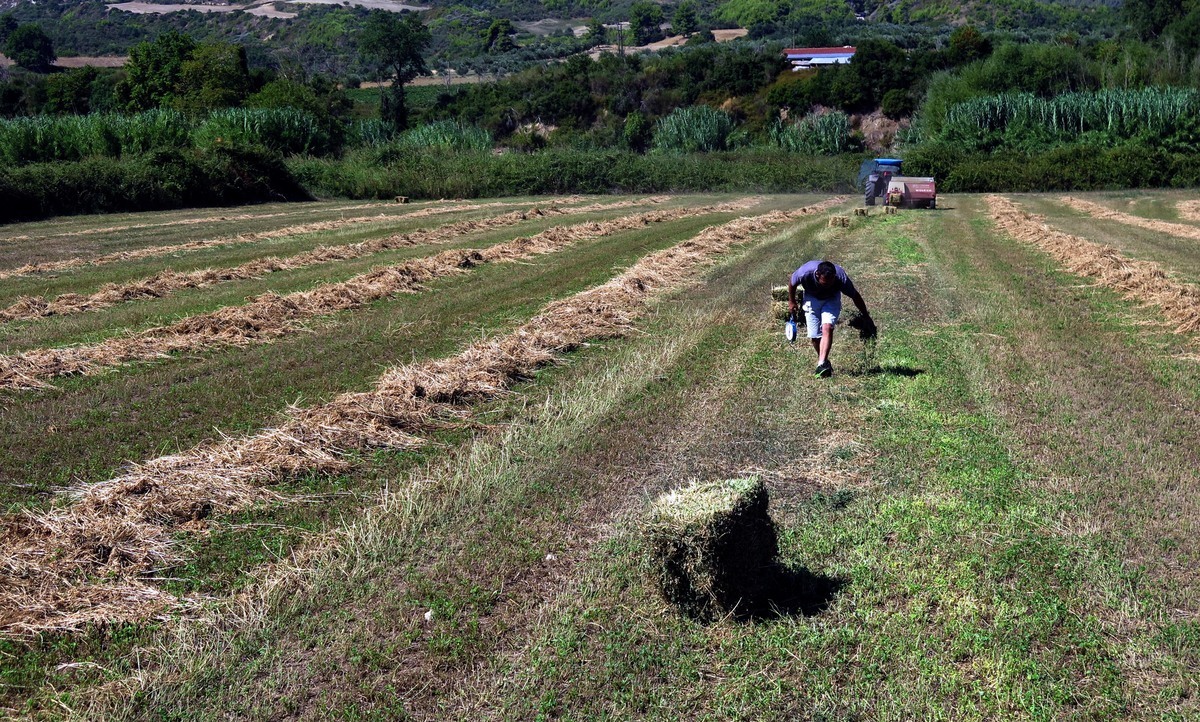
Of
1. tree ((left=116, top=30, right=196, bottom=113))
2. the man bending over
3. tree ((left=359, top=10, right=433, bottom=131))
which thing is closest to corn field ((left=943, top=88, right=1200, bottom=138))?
the man bending over

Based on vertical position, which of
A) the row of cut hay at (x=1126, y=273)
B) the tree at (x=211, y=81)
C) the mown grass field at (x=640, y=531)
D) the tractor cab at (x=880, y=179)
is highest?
the tree at (x=211, y=81)

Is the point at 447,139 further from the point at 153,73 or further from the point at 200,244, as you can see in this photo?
the point at 200,244

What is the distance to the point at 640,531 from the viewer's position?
6.16 metres

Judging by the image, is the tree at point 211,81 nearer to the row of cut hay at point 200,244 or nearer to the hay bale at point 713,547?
the row of cut hay at point 200,244

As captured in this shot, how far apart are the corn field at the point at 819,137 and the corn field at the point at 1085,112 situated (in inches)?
356

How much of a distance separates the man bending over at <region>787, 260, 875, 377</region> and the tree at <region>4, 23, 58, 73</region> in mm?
177154

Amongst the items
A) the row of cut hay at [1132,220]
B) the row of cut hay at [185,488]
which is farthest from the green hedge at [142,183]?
the row of cut hay at [1132,220]

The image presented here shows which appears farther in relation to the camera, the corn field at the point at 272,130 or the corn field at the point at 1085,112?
the corn field at the point at 1085,112

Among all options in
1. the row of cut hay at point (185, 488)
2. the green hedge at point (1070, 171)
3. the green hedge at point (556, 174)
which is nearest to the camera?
the row of cut hay at point (185, 488)

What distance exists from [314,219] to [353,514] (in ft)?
106

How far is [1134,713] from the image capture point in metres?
5.09

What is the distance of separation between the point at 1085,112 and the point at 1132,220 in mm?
39136

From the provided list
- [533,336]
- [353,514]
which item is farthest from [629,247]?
[353,514]

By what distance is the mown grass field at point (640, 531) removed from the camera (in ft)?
17.6
